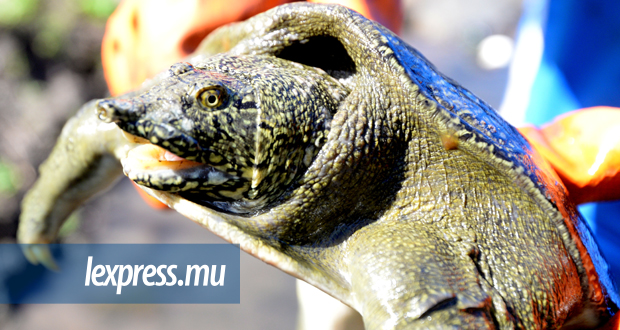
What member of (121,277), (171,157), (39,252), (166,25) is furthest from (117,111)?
(121,277)

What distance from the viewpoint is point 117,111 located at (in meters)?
0.62

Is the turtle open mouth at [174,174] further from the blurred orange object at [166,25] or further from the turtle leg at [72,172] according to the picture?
the blurred orange object at [166,25]

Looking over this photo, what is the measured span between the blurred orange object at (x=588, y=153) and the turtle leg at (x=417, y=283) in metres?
0.41

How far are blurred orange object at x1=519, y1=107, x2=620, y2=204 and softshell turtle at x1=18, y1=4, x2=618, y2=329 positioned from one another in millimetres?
176

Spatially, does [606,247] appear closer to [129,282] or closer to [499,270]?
[499,270]

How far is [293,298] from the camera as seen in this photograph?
2.70m

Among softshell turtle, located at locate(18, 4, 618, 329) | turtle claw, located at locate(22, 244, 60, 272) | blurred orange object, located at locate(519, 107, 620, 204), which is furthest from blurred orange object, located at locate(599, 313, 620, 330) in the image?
turtle claw, located at locate(22, 244, 60, 272)

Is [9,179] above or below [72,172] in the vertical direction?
above

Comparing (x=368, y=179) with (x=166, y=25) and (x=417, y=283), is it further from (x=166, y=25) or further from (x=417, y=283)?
(x=166, y=25)

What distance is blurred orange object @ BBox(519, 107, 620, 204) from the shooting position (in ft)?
3.05

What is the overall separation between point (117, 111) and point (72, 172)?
25.5 inches

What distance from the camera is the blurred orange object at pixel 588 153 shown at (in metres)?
0.93

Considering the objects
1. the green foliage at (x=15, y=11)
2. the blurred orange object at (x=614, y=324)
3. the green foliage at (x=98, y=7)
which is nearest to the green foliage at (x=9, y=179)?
the green foliage at (x=15, y=11)

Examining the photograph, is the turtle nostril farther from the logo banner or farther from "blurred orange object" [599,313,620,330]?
the logo banner
